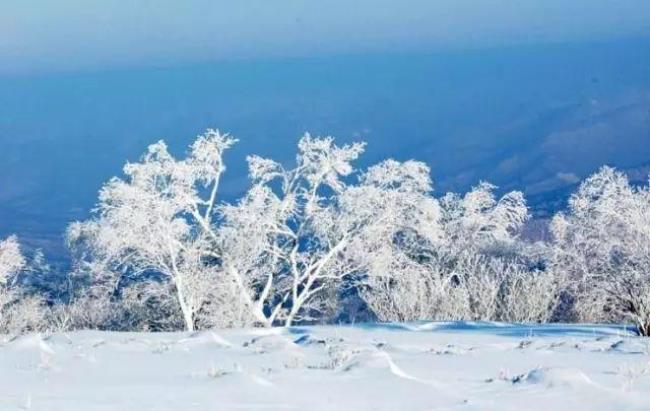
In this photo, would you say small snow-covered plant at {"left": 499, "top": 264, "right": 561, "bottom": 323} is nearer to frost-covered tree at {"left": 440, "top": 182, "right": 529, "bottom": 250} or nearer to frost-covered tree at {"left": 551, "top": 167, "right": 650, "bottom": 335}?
frost-covered tree at {"left": 551, "top": 167, "right": 650, "bottom": 335}

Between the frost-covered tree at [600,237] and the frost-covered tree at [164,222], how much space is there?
30.3ft

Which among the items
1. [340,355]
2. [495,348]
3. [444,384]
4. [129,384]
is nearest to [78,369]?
[129,384]

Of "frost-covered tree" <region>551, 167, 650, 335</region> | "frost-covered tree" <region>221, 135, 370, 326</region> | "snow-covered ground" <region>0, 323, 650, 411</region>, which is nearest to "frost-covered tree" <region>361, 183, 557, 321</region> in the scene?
"frost-covered tree" <region>551, 167, 650, 335</region>

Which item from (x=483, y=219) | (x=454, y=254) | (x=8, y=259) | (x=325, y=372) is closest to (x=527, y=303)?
(x=325, y=372)

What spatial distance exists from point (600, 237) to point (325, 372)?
81.1 feet

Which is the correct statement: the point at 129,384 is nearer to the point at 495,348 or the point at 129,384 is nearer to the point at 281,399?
the point at 281,399

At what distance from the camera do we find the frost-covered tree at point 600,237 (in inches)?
1002

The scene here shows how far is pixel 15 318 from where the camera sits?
30.4 m

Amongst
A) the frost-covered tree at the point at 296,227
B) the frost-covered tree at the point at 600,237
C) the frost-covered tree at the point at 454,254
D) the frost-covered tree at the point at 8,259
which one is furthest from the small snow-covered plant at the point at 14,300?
the frost-covered tree at the point at 600,237

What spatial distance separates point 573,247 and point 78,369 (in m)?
24.3

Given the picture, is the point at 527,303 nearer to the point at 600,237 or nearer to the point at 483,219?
the point at 600,237

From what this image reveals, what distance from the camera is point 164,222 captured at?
95.9 feet

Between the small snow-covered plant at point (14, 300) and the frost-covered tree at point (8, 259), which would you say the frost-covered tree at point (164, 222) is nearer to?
the small snow-covered plant at point (14, 300)

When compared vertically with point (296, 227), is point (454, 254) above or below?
below
